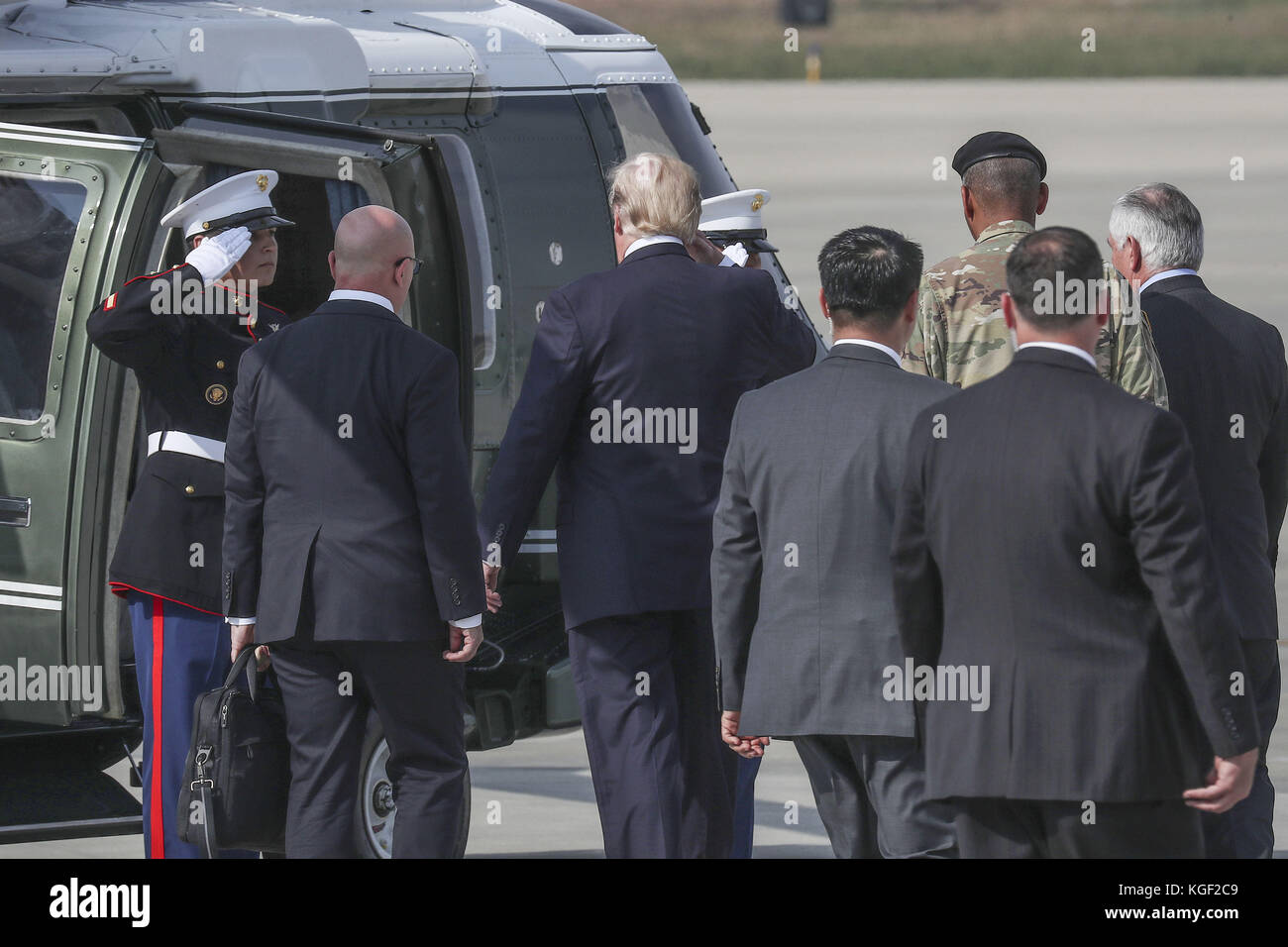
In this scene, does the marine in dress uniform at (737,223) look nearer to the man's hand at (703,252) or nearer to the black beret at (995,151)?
the man's hand at (703,252)

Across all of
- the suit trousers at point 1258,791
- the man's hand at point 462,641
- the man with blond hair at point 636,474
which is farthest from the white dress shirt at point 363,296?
the suit trousers at point 1258,791

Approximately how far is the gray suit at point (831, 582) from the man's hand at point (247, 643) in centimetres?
115

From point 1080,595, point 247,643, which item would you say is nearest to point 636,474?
point 247,643

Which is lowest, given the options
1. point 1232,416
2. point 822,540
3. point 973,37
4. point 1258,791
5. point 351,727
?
point 1258,791

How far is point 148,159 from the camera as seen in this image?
18.5 feet

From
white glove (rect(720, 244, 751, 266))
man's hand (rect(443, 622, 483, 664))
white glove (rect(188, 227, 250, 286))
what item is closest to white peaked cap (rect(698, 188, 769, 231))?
white glove (rect(720, 244, 751, 266))

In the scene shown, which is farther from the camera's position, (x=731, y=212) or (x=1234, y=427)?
(x=731, y=212)

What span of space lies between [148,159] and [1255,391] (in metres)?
2.82

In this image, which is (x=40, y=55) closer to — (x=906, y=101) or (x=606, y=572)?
(x=606, y=572)

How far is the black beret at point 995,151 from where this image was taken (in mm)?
5129

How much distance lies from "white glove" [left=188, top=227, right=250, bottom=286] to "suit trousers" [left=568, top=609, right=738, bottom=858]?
4.04 ft

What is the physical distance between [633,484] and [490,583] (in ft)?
1.36

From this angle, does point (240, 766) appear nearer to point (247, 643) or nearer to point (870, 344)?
point (247, 643)

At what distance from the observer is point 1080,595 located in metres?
3.87
